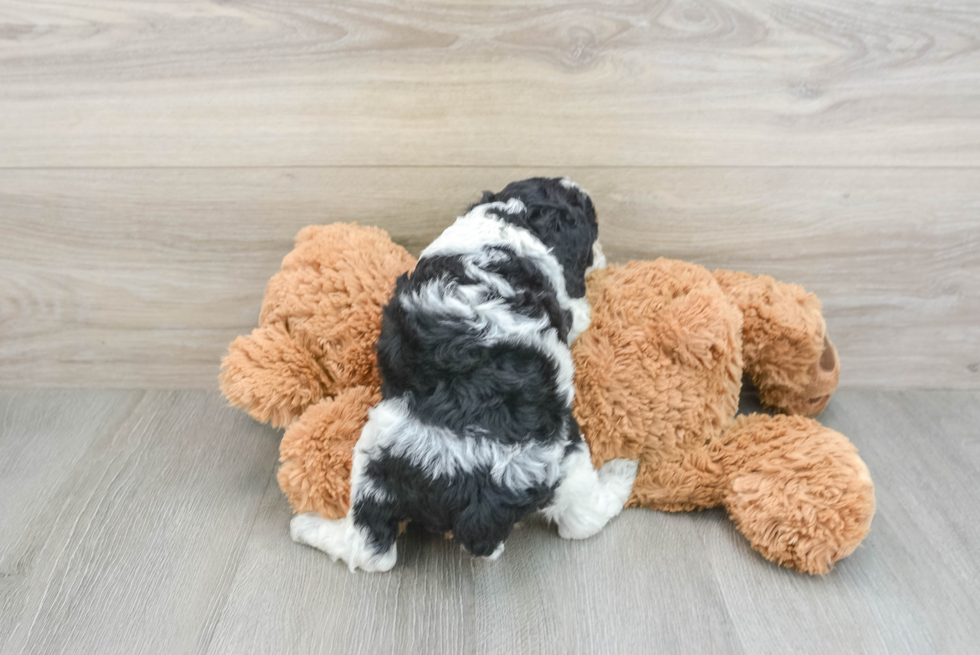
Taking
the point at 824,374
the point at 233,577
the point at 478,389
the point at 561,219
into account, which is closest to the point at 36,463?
the point at 233,577

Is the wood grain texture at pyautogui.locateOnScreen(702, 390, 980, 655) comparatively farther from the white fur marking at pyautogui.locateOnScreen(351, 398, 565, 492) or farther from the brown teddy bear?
the white fur marking at pyautogui.locateOnScreen(351, 398, 565, 492)

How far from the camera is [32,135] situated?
3.66ft

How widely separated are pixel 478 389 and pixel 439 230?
452 mm

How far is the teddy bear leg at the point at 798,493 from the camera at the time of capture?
0.87 m

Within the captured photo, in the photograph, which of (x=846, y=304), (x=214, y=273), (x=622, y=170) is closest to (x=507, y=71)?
(x=622, y=170)

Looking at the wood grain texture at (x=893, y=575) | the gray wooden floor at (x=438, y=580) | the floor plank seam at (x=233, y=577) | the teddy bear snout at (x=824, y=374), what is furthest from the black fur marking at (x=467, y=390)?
the teddy bear snout at (x=824, y=374)

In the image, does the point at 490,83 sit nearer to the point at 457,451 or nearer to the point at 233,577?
the point at 457,451

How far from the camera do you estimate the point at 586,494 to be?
0.92 metres

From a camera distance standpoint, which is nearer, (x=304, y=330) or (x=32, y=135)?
(x=304, y=330)

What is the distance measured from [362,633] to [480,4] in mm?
955

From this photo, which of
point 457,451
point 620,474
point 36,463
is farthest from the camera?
point 36,463

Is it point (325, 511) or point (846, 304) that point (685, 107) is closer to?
point (846, 304)

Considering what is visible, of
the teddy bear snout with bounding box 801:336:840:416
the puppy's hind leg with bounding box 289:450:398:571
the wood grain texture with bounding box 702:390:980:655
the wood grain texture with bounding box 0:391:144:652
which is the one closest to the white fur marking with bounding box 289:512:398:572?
the puppy's hind leg with bounding box 289:450:398:571

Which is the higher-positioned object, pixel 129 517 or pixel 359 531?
pixel 359 531
